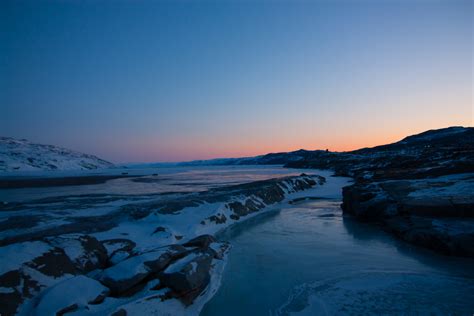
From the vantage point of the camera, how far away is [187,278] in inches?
254

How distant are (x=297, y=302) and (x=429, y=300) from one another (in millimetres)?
3079

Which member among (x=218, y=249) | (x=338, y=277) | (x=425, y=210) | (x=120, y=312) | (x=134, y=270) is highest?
(x=425, y=210)

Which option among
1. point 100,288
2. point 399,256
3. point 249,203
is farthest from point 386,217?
point 100,288

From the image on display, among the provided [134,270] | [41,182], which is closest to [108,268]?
[134,270]

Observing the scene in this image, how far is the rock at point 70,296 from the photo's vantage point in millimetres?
5223

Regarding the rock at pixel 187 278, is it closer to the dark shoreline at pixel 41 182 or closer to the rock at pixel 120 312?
the rock at pixel 120 312

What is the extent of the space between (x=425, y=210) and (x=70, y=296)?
13.0 metres

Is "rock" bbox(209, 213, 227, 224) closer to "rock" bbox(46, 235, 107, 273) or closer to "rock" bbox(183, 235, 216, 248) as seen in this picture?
"rock" bbox(183, 235, 216, 248)

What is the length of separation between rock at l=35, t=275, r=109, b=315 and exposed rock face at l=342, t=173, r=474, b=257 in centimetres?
1083

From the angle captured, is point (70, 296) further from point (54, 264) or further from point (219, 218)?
point (219, 218)

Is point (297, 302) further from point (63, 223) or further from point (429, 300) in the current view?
point (63, 223)

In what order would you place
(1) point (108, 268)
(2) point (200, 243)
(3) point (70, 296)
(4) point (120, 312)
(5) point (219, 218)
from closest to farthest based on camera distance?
(4) point (120, 312), (3) point (70, 296), (1) point (108, 268), (2) point (200, 243), (5) point (219, 218)

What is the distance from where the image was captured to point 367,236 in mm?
11125

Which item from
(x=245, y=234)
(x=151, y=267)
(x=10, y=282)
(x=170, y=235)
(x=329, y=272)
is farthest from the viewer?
(x=245, y=234)
